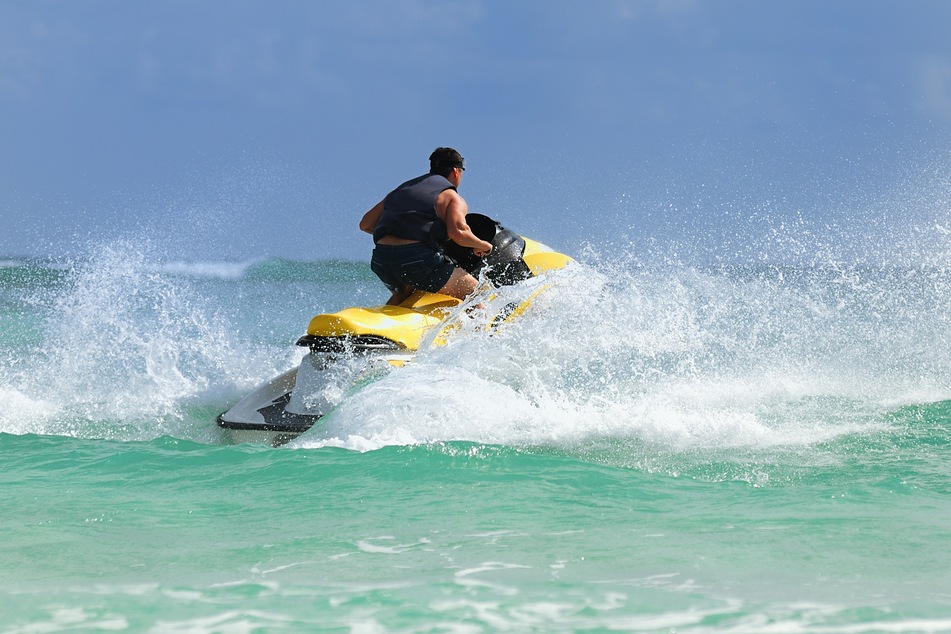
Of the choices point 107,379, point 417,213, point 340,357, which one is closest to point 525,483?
point 340,357

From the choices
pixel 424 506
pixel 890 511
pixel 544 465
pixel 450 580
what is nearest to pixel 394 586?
pixel 450 580

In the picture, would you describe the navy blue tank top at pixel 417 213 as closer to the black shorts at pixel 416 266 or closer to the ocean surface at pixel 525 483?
the black shorts at pixel 416 266

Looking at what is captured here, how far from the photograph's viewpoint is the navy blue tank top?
6.14 metres

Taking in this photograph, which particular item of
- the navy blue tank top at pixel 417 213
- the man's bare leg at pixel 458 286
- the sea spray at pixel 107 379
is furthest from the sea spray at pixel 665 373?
the sea spray at pixel 107 379

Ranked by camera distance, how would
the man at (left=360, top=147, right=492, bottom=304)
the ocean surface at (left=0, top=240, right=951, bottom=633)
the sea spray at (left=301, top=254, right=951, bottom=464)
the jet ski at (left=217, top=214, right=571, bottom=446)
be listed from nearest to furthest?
1. the ocean surface at (left=0, top=240, right=951, bottom=633)
2. the sea spray at (left=301, top=254, right=951, bottom=464)
3. the jet ski at (left=217, top=214, right=571, bottom=446)
4. the man at (left=360, top=147, right=492, bottom=304)

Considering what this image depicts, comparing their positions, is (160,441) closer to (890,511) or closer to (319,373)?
(319,373)

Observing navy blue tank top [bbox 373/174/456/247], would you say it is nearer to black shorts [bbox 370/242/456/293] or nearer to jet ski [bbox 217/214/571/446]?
black shorts [bbox 370/242/456/293]

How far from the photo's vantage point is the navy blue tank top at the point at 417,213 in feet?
20.1

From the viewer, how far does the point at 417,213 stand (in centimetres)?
614

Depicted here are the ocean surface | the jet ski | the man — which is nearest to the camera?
the ocean surface

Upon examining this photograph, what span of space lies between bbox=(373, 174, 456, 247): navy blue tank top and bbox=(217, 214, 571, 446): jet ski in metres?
0.38

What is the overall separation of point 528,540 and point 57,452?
3.04 m

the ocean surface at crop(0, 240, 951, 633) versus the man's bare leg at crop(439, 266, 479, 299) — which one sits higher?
the man's bare leg at crop(439, 266, 479, 299)

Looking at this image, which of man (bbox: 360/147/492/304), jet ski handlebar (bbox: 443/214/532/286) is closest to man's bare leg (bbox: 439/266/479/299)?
man (bbox: 360/147/492/304)
